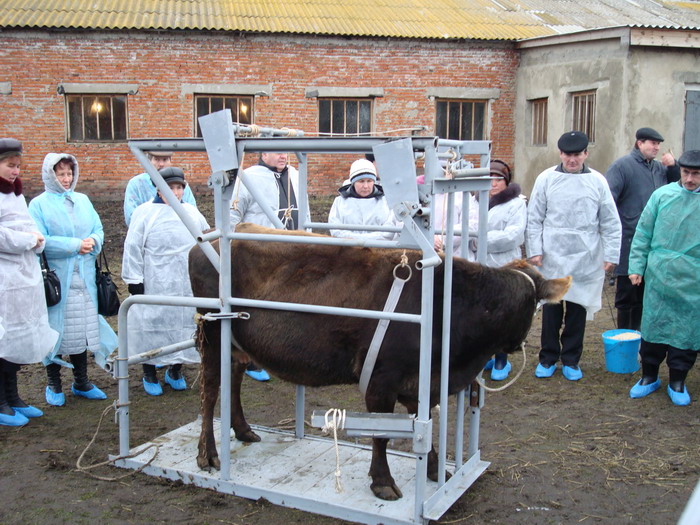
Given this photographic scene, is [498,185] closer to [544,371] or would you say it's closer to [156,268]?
[544,371]

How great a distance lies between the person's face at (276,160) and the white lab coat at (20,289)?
1.79 meters

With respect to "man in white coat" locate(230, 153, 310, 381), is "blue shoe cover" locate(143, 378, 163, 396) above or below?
below

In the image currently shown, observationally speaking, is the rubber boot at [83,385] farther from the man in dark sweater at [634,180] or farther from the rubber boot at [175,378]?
the man in dark sweater at [634,180]

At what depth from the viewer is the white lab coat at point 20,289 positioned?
4.62 metres

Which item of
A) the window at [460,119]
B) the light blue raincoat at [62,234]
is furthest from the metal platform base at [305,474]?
the window at [460,119]

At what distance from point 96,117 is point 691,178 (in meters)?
11.3

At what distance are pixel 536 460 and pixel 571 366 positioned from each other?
1776 mm

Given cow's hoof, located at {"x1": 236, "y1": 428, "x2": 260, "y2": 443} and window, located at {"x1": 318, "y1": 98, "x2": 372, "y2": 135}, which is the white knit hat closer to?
cow's hoof, located at {"x1": 236, "y1": 428, "x2": 260, "y2": 443}

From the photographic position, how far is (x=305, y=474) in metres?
3.96

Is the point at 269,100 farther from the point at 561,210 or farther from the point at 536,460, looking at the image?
the point at 536,460

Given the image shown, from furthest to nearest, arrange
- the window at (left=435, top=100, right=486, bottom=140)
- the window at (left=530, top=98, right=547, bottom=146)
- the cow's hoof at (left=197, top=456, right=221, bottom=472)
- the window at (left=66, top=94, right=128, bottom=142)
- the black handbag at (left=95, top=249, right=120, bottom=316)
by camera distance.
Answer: the window at (left=435, top=100, right=486, bottom=140) → the window at (left=530, top=98, right=547, bottom=146) → the window at (left=66, top=94, right=128, bottom=142) → the black handbag at (left=95, top=249, right=120, bottom=316) → the cow's hoof at (left=197, top=456, right=221, bottom=472)

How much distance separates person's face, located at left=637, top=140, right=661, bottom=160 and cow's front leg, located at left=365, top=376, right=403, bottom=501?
4.78 m

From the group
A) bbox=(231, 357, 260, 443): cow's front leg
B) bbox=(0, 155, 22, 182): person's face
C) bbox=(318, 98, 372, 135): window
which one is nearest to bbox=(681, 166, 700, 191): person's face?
bbox=(231, 357, 260, 443): cow's front leg

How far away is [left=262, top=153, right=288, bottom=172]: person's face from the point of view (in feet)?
18.6
